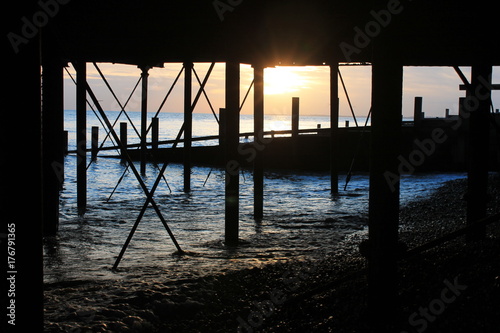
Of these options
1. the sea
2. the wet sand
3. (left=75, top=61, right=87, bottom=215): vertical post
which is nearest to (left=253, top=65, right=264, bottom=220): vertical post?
the sea

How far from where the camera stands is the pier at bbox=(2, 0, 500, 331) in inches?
111

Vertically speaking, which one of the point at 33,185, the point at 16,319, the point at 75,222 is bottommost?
the point at 75,222

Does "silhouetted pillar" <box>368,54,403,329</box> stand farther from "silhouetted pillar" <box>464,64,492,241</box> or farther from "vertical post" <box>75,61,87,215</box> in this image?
Result: "vertical post" <box>75,61,87,215</box>

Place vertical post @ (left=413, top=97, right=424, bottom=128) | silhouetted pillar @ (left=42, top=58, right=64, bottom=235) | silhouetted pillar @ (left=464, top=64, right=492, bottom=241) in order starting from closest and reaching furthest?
silhouetted pillar @ (left=464, top=64, right=492, bottom=241) < silhouetted pillar @ (left=42, top=58, right=64, bottom=235) < vertical post @ (left=413, top=97, right=424, bottom=128)

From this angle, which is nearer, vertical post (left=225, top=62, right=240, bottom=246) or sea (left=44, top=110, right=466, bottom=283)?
sea (left=44, top=110, right=466, bottom=283)

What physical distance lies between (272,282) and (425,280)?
1642 millimetres

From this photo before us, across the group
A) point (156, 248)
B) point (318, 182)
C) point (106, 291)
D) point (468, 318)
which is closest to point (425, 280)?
point (468, 318)

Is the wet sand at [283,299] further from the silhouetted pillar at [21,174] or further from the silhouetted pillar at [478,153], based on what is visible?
the silhouetted pillar at [21,174]

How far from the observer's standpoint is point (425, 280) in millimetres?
4367

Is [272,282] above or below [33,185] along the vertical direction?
below

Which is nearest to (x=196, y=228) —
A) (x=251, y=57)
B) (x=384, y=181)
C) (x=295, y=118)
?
(x=251, y=57)

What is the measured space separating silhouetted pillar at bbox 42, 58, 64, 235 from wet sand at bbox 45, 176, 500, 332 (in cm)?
287

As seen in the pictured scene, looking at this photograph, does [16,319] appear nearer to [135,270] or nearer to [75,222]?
[135,270]

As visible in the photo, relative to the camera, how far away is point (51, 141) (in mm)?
8109
